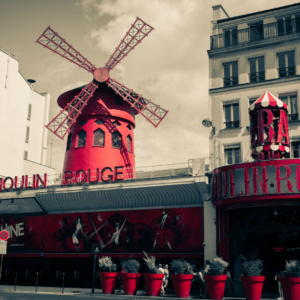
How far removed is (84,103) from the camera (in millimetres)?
23094

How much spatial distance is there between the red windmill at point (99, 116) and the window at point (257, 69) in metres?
6.33

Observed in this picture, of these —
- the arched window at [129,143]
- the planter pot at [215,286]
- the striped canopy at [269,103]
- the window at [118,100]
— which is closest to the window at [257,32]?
the striped canopy at [269,103]

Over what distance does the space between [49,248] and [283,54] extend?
15.2 meters

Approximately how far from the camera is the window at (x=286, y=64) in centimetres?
1811

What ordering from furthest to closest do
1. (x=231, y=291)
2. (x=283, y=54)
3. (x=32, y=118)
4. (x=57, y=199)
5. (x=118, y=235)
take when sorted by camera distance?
Answer: 1. (x=32, y=118)
2. (x=57, y=199)
3. (x=118, y=235)
4. (x=283, y=54)
5. (x=231, y=291)

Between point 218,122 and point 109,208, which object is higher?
point 218,122

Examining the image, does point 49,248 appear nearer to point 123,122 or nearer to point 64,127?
point 64,127

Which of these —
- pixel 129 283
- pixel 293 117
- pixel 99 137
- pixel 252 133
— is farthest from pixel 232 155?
pixel 99 137

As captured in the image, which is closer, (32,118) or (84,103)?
(84,103)

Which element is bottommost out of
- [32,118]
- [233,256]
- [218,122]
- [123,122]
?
[233,256]

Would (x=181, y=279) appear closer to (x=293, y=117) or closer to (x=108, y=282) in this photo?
(x=108, y=282)

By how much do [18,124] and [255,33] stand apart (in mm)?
19925

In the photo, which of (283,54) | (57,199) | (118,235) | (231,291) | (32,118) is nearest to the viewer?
(231,291)

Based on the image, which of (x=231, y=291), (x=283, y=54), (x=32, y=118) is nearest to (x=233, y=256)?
(x=231, y=291)
